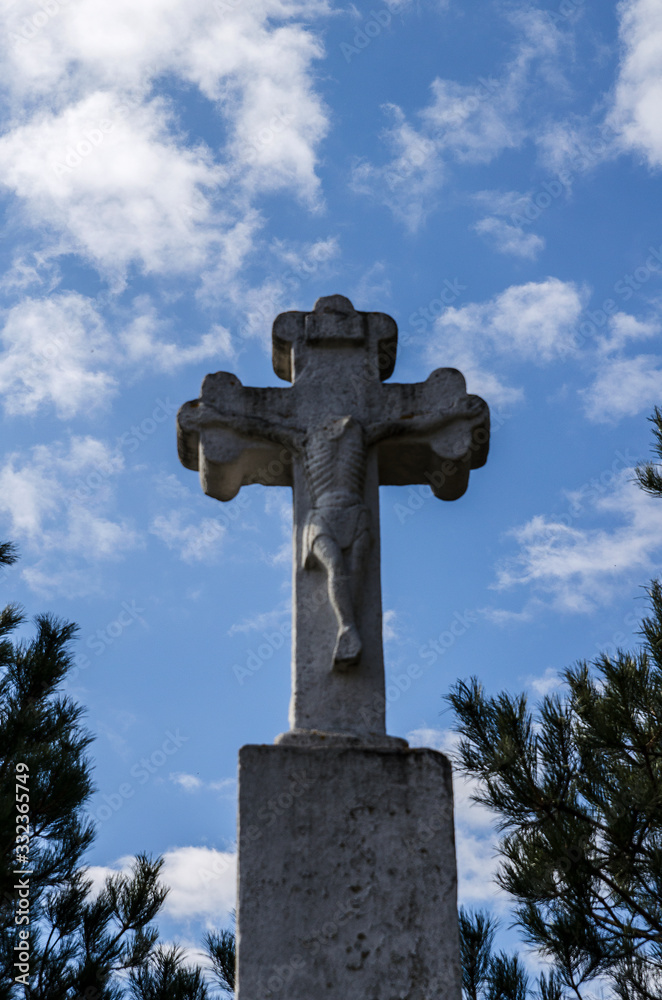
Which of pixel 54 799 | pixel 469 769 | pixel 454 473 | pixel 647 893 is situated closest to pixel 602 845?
pixel 647 893

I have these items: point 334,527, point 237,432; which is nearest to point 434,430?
point 334,527

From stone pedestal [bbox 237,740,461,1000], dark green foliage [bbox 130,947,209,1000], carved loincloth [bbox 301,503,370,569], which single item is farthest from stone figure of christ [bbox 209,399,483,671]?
dark green foliage [bbox 130,947,209,1000]

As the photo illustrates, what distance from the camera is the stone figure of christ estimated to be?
156 inches

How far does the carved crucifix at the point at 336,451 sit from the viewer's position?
394 centimetres

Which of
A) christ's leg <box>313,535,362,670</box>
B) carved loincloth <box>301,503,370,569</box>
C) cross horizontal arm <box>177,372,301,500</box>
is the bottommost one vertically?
christ's leg <box>313,535,362,670</box>

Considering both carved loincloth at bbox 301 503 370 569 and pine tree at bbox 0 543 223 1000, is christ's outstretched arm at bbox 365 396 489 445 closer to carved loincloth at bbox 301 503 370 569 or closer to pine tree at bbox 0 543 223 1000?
carved loincloth at bbox 301 503 370 569

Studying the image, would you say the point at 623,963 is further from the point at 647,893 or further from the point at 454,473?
the point at 454,473

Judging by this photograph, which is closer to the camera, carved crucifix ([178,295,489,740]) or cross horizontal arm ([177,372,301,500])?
carved crucifix ([178,295,489,740])

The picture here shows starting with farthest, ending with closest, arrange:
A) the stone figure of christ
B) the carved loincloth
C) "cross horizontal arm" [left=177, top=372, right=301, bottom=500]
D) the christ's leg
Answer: "cross horizontal arm" [left=177, top=372, right=301, bottom=500], the carved loincloth, the stone figure of christ, the christ's leg

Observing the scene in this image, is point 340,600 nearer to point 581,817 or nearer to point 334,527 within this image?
point 334,527

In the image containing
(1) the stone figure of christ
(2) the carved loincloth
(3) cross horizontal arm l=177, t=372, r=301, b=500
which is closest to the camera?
(1) the stone figure of christ

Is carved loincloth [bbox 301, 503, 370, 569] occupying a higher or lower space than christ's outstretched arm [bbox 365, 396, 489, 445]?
lower

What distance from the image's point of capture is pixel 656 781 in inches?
218

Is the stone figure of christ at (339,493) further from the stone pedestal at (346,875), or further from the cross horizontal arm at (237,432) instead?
the stone pedestal at (346,875)
